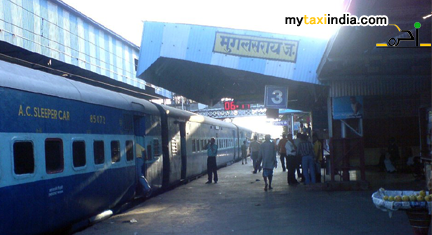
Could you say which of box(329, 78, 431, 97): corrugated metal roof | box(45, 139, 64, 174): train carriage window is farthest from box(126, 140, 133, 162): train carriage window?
box(329, 78, 431, 97): corrugated metal roof

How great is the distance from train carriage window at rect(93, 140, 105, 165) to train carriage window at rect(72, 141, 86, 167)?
540mm

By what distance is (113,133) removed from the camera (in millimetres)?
10156

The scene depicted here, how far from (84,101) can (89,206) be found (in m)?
2.06

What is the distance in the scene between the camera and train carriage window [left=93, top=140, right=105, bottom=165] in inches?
361

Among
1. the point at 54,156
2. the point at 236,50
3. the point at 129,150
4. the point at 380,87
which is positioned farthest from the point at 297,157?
the point at 54,156

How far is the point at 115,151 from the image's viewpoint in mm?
10352

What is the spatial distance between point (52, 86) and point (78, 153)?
4.58 ft

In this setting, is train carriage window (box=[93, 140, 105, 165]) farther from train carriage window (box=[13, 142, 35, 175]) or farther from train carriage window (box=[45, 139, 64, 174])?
train carriage window (box=[13, 142, 35, 175])

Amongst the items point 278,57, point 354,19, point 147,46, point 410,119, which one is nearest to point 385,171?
point 410,119

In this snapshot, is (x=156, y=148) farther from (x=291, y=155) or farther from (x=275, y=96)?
(x=275, y=96)

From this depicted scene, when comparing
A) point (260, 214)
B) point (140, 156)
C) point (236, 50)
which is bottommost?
point (260, 214)

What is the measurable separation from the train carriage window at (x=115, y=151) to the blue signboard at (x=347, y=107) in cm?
702

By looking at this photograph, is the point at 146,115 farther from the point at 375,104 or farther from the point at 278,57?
the point at 375,104

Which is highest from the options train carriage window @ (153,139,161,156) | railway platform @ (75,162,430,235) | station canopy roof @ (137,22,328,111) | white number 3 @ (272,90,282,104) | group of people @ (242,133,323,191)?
station canopy roof @ (137,22,328,111)
